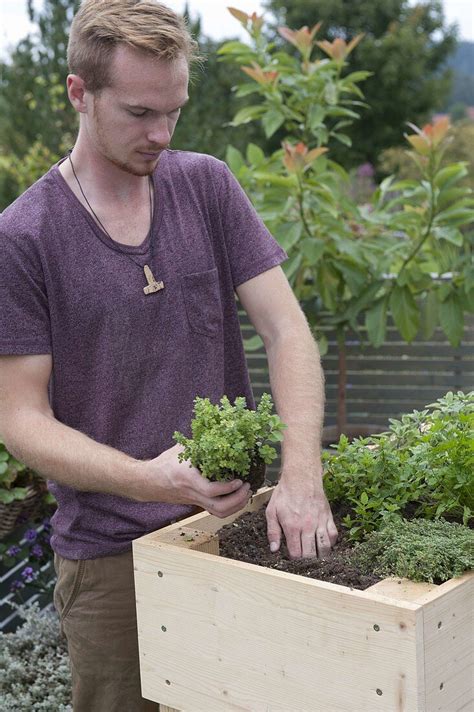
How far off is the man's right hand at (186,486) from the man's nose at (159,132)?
653 millimetres

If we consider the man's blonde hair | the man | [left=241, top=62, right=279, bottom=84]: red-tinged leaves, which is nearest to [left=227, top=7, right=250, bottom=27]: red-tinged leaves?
[left=241, top=62, right=279, bottom=84]: red-tinged leaves

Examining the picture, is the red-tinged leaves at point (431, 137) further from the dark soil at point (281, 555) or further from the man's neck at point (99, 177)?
the dark soil at point (281, 555)

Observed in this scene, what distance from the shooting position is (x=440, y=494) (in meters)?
1.69

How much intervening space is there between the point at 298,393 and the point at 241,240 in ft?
1.34

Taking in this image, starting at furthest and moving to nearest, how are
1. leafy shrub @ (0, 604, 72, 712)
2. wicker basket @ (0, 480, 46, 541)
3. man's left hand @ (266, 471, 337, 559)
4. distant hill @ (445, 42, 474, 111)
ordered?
distant hill @ (445, 42, 474, 111) → wicker basket @ (0, 480, 46, 541) → leafy shrub @ (0, 604, 72, 712) → man's left hand @ (266, 471, 337, 559)

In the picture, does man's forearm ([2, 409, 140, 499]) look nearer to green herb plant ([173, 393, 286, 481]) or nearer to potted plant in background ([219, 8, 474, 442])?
green herb plant ([173, 393, 286, 481])

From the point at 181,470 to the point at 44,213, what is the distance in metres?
0.66

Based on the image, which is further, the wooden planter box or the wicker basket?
the wicker basket

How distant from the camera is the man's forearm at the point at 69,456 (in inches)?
66.2

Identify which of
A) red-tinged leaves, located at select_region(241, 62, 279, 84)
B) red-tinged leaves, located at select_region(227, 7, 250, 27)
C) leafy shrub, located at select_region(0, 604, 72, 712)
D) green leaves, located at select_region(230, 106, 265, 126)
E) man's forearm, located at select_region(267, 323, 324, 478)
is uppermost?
red-tinged leaves, located at select_region(227, 7, 250, 27)

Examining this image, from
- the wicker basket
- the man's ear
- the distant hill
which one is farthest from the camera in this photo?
the distant hill

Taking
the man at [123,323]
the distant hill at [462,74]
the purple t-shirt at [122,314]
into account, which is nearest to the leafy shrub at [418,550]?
the man at [123,323]

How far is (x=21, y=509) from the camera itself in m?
3.00

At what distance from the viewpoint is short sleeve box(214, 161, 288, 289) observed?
2082mm
